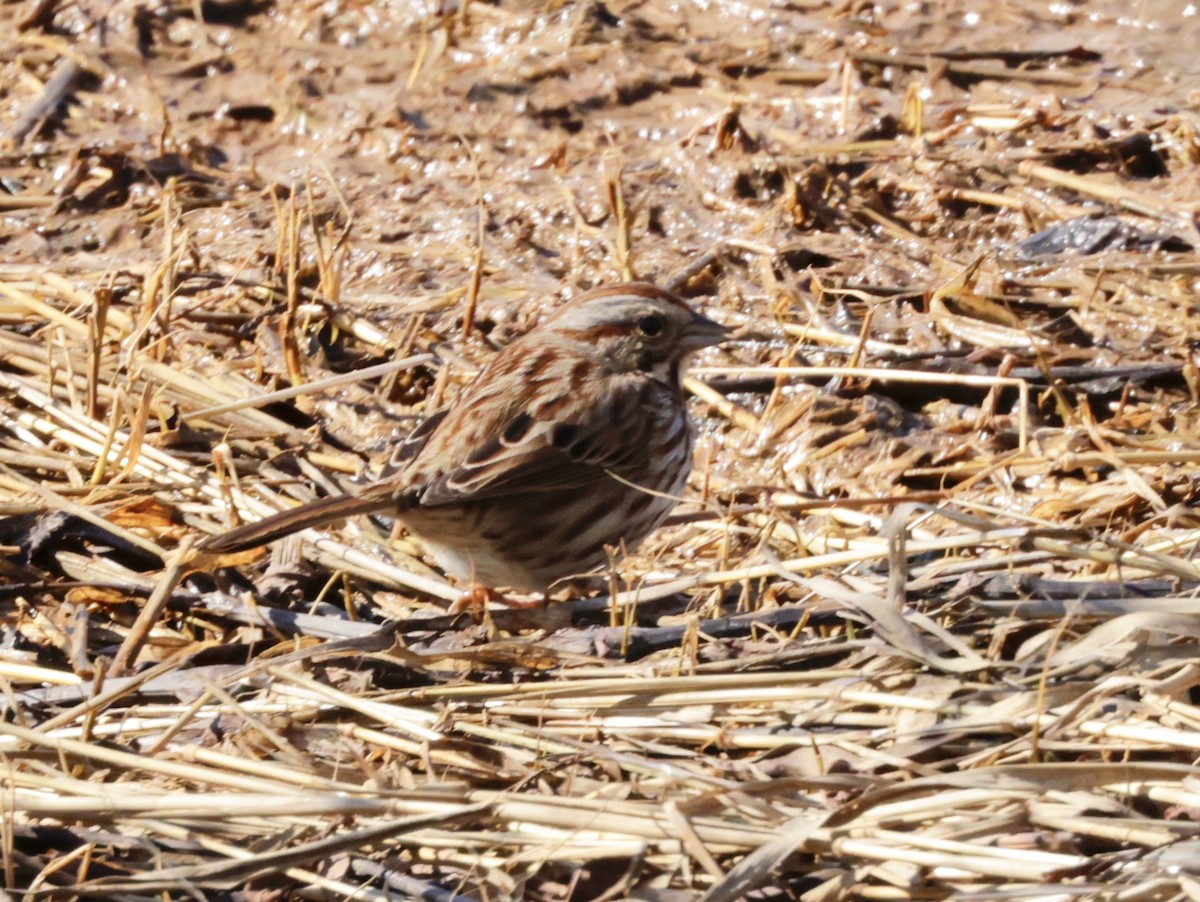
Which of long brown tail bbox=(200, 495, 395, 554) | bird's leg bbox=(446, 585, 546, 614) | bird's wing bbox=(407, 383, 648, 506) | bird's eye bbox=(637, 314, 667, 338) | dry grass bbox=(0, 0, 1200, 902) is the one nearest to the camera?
dry grass bbox=(0, 0, 1200, 902)

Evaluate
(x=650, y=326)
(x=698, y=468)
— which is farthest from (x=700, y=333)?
(x=698, y=468)

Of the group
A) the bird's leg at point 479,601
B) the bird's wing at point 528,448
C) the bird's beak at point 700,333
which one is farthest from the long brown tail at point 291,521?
the bird's beak at point 700,333

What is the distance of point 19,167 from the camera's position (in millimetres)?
6453

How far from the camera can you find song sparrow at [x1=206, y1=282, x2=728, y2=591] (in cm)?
424

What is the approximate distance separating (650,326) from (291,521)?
1.33 metres

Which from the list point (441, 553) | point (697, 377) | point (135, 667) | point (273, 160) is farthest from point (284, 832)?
point (273, 160)

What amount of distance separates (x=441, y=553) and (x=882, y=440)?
1285 millimetres

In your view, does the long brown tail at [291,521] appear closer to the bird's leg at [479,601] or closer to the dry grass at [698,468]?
the dry grass at [698,468]

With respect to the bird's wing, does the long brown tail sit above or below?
above

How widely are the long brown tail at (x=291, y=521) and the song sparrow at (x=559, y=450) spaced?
18mm

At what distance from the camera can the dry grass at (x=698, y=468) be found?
9.23 ft

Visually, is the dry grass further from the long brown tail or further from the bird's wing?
the bird's wing

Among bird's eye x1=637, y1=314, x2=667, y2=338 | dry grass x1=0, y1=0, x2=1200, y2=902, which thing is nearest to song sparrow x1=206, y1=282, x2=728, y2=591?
bird's eye x1=637, y1=314, x2=667, y2=338

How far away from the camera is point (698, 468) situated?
496cm
